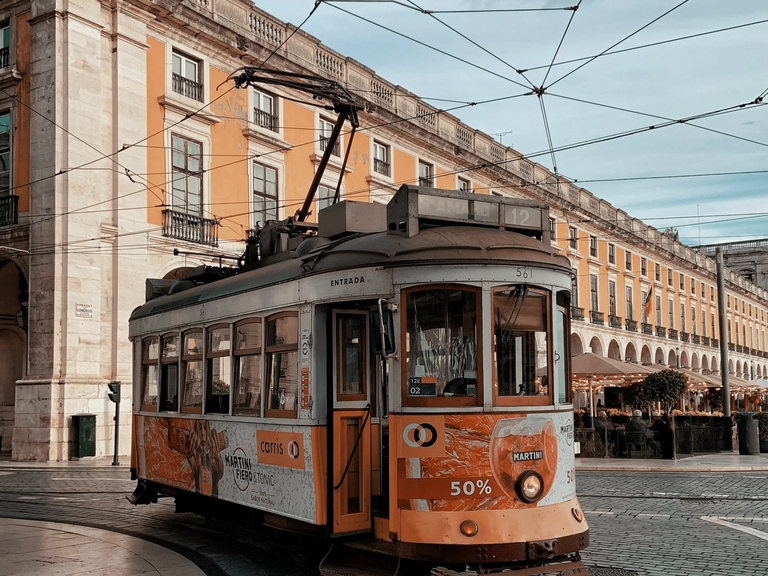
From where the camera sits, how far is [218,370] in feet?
30.3

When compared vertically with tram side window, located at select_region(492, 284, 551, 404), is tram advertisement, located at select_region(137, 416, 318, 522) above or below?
below

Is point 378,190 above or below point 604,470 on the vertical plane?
above

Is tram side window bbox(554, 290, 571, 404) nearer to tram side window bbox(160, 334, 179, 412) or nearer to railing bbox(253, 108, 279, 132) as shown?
tram side window bbox(160, 334, 179, 412)

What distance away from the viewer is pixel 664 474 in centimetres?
1817

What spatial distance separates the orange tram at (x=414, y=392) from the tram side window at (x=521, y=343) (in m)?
0.01

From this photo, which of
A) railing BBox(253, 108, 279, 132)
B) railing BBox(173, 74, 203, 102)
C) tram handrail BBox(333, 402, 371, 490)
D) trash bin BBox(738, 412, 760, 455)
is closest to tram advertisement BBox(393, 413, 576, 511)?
tram handrail BBox(333, 402, 371, 490)

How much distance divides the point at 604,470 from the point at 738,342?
201ft

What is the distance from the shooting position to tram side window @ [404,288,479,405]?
6.87 meters

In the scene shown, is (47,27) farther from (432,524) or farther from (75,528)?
(432,524)

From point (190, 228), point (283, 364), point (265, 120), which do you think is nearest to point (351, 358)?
point (283, 364)

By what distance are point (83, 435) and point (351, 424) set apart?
15.6 m

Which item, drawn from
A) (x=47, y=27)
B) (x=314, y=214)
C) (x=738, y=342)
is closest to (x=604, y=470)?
(x=314, y=214)

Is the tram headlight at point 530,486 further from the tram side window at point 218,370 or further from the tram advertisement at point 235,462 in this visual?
the tram side window at point 218,370

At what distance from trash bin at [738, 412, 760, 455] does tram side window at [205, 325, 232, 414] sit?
17563mm
